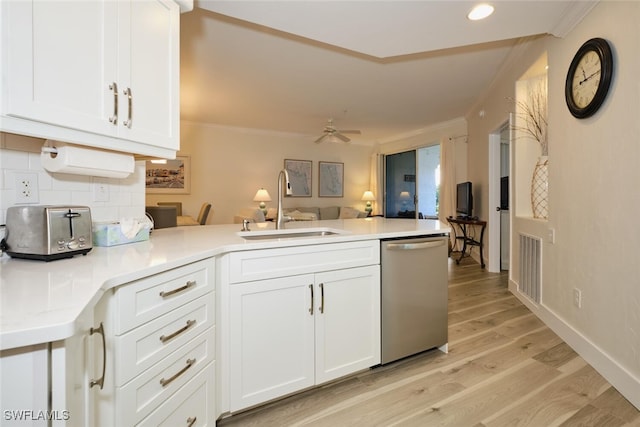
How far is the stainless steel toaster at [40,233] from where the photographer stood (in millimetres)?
1072

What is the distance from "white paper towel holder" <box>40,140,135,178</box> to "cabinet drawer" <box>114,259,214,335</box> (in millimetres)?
628

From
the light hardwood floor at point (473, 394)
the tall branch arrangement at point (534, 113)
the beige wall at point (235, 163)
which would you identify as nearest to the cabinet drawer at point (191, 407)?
the light hardwood floor at point (473, 394)

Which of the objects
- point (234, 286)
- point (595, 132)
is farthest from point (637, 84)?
point (234, 286)

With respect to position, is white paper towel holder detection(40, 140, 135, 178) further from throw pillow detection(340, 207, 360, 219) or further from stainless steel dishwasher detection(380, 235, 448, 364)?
throw pillow detection(340, 207, 360, 219)

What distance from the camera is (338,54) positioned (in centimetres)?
333

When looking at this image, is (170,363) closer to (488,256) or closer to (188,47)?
(188,47)

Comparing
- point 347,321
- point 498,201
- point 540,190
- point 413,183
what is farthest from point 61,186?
point 413,183

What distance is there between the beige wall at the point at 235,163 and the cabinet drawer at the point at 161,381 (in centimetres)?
552

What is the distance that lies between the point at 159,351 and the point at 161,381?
0.11 metres

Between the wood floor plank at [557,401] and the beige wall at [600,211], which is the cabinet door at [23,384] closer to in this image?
the wood floor plank at [557,401]

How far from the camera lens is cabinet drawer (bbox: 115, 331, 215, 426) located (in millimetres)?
948

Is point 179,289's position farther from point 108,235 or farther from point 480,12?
point 480,12

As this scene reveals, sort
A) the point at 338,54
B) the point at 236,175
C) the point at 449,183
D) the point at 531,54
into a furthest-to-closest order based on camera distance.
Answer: the point at 236,175
the point at 449,183
the point at 338,54
the point at 531,54

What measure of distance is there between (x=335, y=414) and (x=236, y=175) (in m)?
5.90
